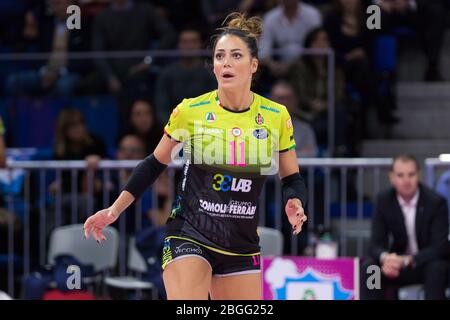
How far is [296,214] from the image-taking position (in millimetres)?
5824

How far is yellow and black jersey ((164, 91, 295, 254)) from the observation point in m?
5.93

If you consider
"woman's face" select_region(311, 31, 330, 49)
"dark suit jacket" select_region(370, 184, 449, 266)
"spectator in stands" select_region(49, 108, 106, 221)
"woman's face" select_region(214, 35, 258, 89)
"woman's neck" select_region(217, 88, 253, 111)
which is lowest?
"dark suit jacket" select_region(370, 184, 449, 266)

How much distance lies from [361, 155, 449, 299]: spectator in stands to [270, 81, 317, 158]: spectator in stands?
1.43m

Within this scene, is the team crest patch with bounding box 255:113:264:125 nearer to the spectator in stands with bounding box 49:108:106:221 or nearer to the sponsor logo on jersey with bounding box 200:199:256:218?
the sponsor logo on jersey with bounding box 200:199:256:218

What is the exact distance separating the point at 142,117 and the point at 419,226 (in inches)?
123

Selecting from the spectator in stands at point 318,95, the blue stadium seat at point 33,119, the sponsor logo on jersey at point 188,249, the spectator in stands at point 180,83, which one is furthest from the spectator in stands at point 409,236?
the blue stadium seat at point 33,119

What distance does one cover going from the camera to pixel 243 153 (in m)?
5.99

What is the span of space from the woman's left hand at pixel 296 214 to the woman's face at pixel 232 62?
0.67m

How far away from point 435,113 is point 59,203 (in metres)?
4.36

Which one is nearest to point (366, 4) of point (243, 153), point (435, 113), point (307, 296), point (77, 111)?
point (435, 113)

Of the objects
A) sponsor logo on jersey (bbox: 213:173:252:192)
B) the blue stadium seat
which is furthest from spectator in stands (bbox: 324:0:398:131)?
sponsor logo on jersey (bbox: 213:173:252:192)

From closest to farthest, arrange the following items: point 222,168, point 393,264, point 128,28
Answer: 1. point 222,168
2. point 393,264
3. point 128,28

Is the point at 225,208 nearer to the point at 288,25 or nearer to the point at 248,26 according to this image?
the point at 248,26

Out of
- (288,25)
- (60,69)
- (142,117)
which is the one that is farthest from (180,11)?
(142,117)
